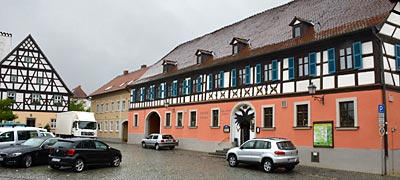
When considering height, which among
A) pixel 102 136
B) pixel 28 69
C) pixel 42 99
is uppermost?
pixel 28 69

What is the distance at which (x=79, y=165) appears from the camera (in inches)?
636

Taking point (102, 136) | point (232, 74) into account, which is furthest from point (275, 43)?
point (102, 136)

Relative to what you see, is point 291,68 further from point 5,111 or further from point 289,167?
point 5,111

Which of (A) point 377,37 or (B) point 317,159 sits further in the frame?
(B) point 317,159

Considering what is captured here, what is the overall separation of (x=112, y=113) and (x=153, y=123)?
11375mm

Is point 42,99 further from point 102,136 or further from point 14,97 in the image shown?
point 102,136

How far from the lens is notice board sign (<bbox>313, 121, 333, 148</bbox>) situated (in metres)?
20.4

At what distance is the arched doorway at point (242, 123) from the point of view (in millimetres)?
26016

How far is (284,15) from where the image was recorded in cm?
2922

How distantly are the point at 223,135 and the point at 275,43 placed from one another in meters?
7.74

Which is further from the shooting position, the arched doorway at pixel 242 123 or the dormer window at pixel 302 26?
the arched doorway at pixel 242 123

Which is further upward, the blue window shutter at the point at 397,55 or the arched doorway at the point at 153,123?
the blue window shutter at the point at 397,55

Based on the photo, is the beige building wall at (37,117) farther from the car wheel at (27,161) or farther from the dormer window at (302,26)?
the dormer window at (302,26)

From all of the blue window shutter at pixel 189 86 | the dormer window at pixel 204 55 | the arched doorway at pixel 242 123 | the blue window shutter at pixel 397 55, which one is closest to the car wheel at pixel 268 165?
the arched doorway at pixel 242 123
